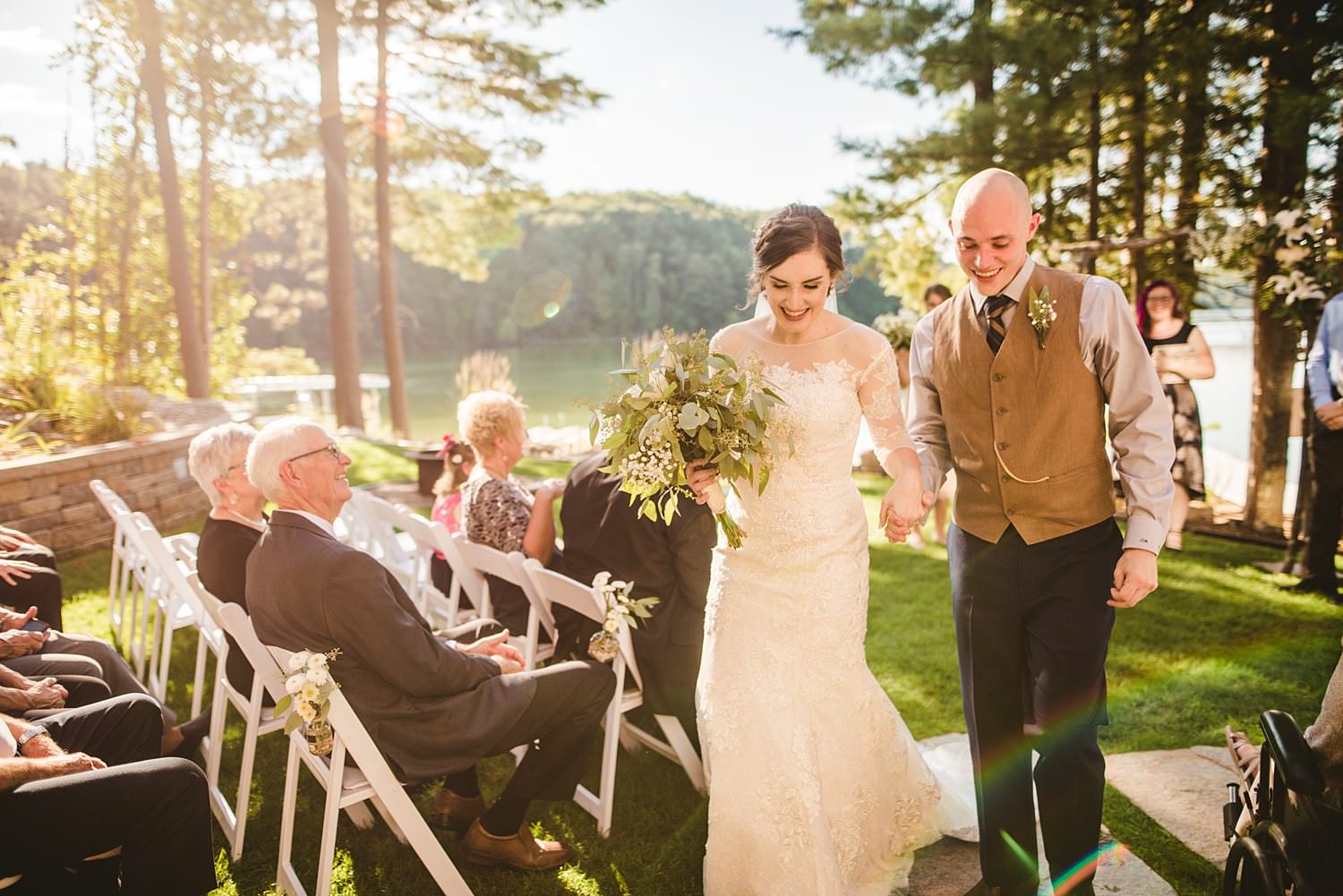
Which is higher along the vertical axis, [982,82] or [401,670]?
[982,82]

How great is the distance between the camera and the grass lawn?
111 inches

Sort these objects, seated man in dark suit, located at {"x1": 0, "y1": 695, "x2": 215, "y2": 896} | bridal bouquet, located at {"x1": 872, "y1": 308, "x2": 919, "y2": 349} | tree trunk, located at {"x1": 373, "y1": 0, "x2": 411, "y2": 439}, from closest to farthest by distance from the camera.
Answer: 1. seated man in dark suit, located at {"x1": 0, "y1": 695, "x2": 215, "y2": 896}
2. bridal bouquet, located at {"x1": 872, "y1": 308, "x2": 919, "y2": 349}
3. tree trunk, located at {"x1": 373, "y1": 0, "x2": 411, "y2": 439}

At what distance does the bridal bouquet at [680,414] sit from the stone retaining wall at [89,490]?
579cm

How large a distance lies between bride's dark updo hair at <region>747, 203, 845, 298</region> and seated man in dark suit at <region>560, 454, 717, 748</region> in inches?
40.9

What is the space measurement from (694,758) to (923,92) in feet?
25.2

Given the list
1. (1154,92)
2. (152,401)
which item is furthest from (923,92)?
(152,401)

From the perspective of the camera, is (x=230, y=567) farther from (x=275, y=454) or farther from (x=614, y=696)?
(x=614, y=696)

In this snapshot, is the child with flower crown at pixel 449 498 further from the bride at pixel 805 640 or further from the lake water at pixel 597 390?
the bride at pixel 805 640

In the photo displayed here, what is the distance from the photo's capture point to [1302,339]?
6.34m

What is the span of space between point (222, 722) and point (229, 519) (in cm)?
81

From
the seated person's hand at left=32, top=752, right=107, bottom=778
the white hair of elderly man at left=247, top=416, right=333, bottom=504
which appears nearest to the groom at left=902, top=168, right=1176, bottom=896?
the white hair of elderly man at left=247, top=416, right=333, bottom=504

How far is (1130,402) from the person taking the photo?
7.00 feet

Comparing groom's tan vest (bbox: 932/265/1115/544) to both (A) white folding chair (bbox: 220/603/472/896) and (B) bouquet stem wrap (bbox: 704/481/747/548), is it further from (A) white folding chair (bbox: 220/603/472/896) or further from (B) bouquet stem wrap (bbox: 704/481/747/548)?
(A) white folding chair (bbox: 220/603/472/896)

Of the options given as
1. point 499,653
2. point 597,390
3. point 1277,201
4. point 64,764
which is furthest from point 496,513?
point 597,390
